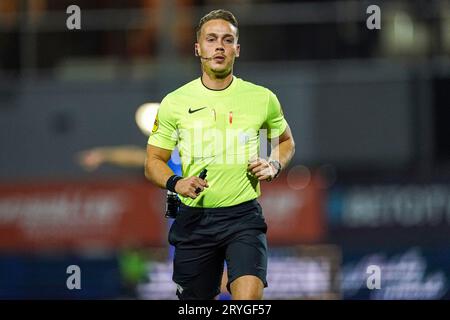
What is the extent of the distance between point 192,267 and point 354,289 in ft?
28.8

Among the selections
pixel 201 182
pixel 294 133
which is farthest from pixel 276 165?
pixel 294 133

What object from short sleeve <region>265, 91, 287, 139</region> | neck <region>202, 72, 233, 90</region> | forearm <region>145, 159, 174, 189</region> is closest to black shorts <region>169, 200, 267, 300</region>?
forearm <region>145, 159, 174, 189</region>

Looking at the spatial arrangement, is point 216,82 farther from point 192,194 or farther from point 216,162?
point 192,194

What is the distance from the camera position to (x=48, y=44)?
19.5 meters

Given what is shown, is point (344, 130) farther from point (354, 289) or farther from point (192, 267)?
point (192, 267)

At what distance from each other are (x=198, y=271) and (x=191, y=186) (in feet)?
2.23

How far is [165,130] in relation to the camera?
7578mm

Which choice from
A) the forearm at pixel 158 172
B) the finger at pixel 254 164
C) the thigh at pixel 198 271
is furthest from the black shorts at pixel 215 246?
the finger at pixel 254 164

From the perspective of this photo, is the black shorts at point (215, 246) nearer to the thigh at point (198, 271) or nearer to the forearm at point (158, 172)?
the thigh at point (198, 271)

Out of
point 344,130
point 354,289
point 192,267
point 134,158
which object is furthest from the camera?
point 344,130

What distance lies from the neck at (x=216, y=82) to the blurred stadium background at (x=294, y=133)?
874 centimetres

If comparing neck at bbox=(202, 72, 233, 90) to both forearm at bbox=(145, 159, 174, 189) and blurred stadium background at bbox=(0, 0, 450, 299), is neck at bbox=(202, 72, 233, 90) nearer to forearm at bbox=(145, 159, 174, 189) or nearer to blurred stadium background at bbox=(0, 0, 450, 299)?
forearm at bbox=(145, 159, 174, 189)

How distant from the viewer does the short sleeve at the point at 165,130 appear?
7559 millimetres

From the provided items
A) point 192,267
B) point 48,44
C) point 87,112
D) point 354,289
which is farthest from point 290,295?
point 192,267
